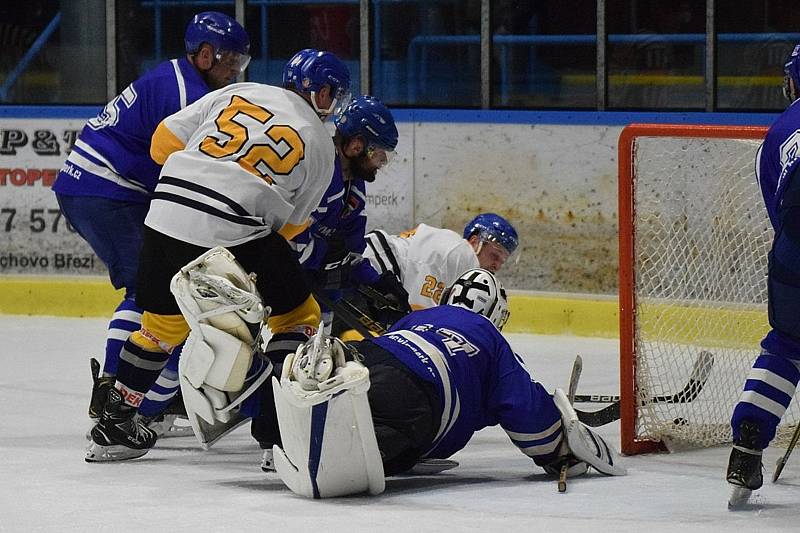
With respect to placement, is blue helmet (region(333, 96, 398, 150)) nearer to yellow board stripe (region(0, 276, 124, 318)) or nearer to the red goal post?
the red goal post

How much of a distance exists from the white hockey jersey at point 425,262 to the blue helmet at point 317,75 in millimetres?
869

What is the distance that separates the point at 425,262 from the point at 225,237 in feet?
3.97


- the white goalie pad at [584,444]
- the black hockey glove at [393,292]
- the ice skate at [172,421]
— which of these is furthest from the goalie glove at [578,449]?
the ice skate at [172,421]

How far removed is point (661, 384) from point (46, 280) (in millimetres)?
3499

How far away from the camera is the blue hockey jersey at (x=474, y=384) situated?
3.23 m

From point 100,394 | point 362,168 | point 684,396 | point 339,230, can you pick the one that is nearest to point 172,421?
point 100,394

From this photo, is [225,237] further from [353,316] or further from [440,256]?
[440,256]

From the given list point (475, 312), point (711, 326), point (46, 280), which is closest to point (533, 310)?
point (711, 326)

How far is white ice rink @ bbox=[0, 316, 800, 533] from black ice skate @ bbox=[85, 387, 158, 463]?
3cm

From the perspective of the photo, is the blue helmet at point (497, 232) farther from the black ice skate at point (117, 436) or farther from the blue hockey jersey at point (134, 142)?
the black ice skate at point (117, 436)

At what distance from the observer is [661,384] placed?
4035 millimetres

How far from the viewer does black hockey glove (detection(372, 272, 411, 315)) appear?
4359 mm

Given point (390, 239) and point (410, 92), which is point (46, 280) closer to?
point (410, 92)

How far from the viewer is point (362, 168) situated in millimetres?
4016
